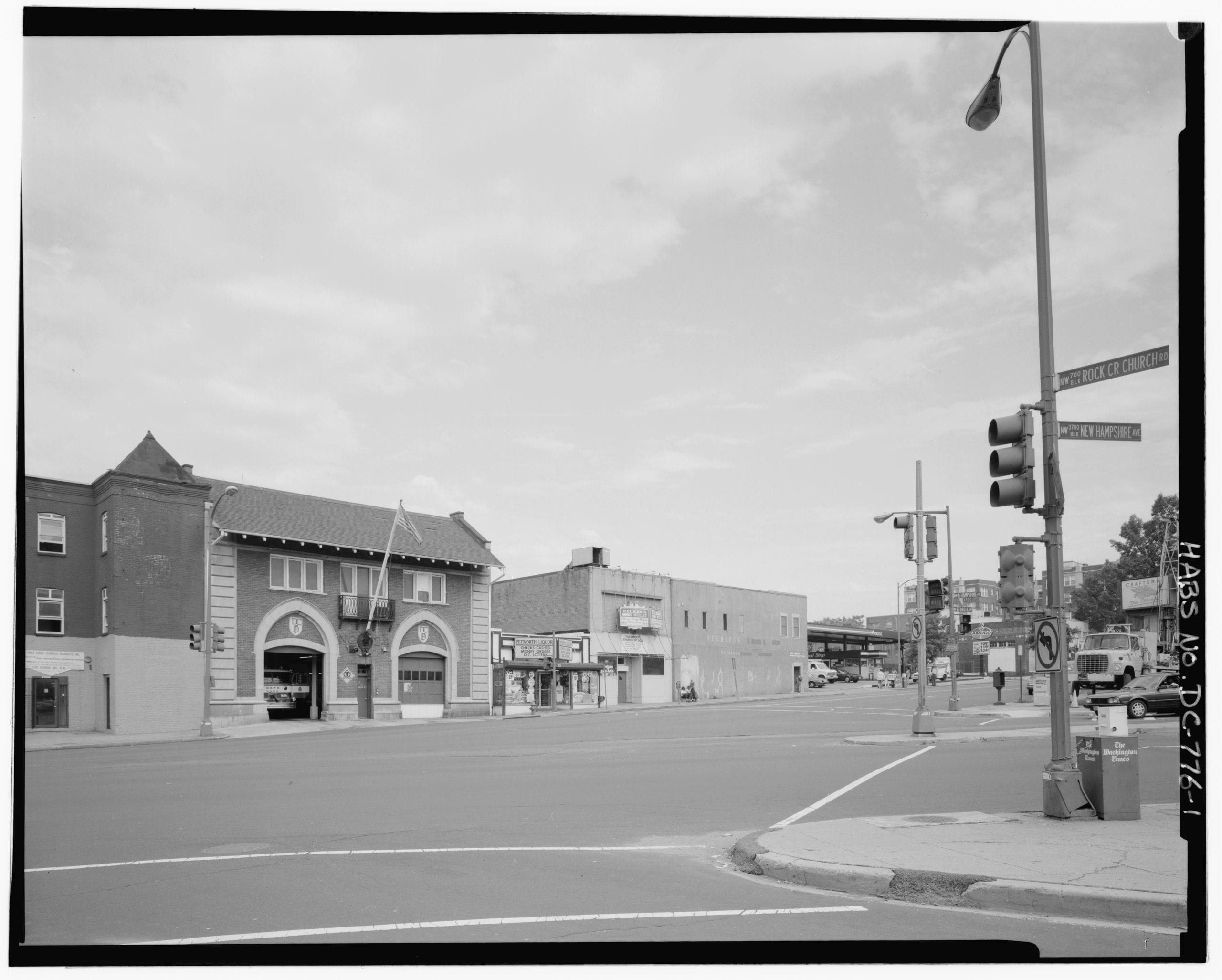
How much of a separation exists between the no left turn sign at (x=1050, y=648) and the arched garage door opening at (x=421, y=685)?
1623 inches

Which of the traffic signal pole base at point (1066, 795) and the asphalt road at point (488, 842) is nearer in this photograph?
the asphalt road at point (488, 842)

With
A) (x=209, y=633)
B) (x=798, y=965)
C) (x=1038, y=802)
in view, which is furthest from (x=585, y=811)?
(x=209, y=633)

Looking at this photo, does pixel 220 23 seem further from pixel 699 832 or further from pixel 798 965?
pixel 699 832

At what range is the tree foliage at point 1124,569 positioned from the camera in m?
86.1

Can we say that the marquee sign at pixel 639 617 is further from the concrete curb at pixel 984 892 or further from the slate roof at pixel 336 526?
the concrete curb at pixel 984 892

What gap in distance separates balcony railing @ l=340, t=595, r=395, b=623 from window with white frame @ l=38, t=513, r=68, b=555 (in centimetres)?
1122

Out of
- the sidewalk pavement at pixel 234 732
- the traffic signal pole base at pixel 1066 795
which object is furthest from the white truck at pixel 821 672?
the traffic signal pole base at pixel 1066 795

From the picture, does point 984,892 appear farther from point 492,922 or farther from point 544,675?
point 544,675

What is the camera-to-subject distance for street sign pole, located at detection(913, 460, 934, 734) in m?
27.0

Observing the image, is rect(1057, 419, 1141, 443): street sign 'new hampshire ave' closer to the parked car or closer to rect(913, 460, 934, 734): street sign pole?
rect(913, 460, 934, 734): street sign pole

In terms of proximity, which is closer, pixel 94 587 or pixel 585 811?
pixel 585 811

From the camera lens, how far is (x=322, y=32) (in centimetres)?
845

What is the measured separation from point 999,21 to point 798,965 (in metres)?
7.10

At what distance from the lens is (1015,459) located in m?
11.6
